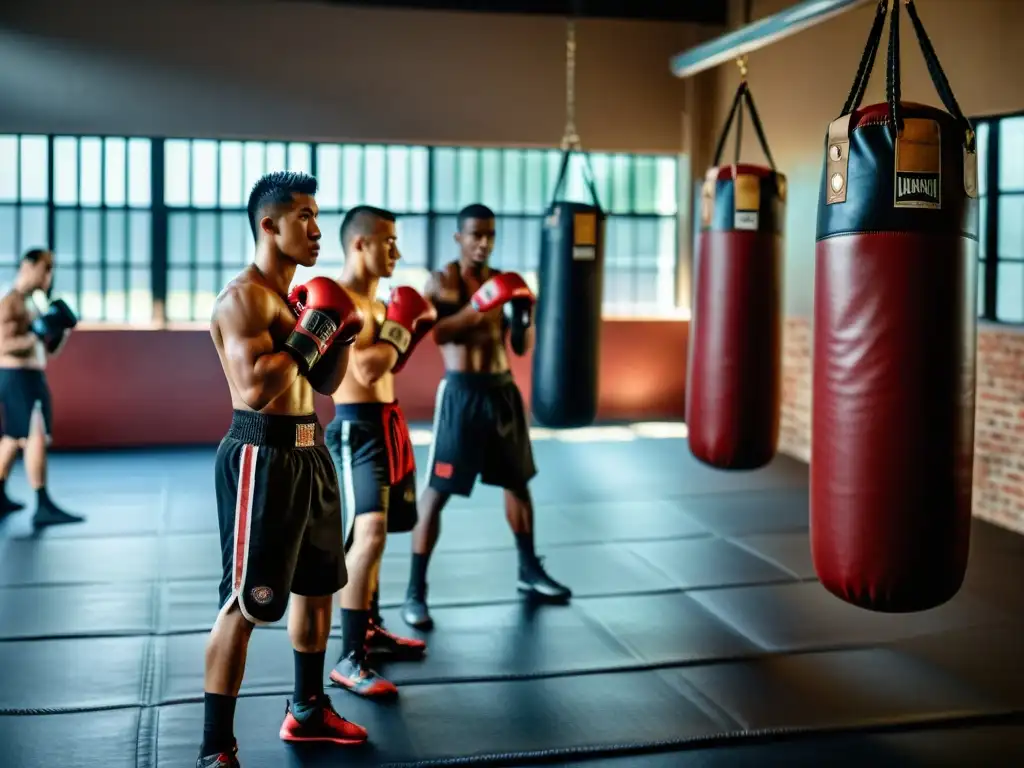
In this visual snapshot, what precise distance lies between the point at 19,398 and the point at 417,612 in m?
2.48

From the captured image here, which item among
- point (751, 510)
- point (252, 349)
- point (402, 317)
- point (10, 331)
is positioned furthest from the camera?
point (751, 510)

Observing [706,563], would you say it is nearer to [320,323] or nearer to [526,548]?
[526,548]

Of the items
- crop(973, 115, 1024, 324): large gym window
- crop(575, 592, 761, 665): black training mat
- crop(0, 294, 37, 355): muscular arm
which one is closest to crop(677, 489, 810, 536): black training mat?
crop(575, 592, 761, 665): black training mat

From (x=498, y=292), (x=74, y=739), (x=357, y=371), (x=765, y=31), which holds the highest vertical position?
(x=765, y=31)

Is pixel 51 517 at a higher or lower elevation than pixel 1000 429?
lower

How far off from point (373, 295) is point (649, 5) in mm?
3353

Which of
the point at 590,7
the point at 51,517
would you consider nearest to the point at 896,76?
the point at 590,7

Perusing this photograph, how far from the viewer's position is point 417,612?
3.72 meters

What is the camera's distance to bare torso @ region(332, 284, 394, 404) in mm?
3207

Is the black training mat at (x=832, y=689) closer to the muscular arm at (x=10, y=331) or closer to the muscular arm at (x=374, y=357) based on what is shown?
the muscular arm at (x=374, y=357)

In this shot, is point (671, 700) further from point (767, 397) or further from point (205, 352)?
point (205, 352)

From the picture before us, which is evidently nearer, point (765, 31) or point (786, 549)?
point (765, 31)

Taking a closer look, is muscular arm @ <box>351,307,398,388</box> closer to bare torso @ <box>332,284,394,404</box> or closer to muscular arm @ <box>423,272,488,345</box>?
bare torso @ <box>332,284,394,404</box>

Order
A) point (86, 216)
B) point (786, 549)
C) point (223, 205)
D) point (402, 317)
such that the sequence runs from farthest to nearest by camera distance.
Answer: point (223, 205) → point (86, 216) → point (786, 549) → point (402, 317)
